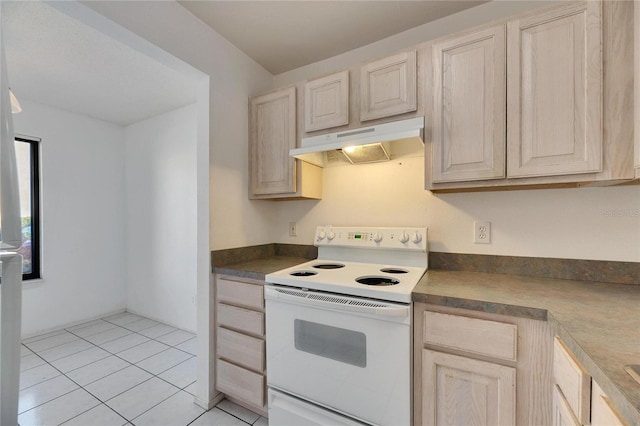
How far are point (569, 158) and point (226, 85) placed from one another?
202 cm

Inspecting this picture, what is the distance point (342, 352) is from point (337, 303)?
0.79 ft

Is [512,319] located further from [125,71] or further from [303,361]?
[125,71]

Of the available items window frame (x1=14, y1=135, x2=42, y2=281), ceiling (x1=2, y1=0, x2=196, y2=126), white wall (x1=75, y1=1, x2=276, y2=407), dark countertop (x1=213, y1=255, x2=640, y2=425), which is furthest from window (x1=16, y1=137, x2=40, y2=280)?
dark countertop (x1=213, y1=255, x2=640, y2=425)

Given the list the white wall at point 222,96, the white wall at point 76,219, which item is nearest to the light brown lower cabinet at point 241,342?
the white wall at point 222,96

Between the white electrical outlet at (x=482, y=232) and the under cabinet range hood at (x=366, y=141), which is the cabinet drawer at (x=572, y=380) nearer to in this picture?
the white electrical outlet at (x=482, y=232)

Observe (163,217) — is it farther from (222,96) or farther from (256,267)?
(256,267)

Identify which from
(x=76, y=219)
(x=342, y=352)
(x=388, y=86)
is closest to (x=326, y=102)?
(x=388, y=86)

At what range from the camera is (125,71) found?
228cm

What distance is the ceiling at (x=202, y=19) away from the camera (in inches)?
64.3

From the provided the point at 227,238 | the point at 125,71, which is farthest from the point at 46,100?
the point at 227,238

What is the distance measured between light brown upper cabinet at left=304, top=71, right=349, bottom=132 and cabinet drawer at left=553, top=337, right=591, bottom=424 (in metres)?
1.45

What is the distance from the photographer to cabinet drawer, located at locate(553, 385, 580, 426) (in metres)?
0.80

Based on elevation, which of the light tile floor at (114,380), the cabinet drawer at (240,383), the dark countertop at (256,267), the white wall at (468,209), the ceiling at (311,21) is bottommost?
the light tile floor at (114,380)

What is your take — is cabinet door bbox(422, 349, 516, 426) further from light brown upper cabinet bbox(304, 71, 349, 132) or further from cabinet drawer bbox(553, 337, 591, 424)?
light brown upper cabinet bbox(304, 71, 349, 132)
